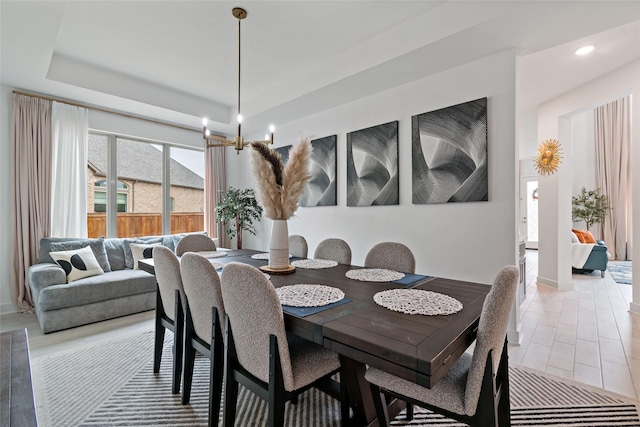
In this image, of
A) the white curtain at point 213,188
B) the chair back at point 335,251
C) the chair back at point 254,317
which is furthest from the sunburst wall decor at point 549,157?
the white curtain at point 213,188

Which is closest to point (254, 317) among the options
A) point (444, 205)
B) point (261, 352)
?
point (261, 352)

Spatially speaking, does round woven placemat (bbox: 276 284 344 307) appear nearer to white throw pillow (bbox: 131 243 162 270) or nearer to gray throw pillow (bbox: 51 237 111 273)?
white throw pillow (bbox: 131 243 162 270)

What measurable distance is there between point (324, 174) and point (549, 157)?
3237mm

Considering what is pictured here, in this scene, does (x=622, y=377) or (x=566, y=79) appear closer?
A: (x=622, y=377)

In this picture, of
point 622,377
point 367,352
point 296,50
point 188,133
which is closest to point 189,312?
point 367,352

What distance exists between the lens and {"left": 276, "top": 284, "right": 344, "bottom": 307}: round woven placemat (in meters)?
1.35

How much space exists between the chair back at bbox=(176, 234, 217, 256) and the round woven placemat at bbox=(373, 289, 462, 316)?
209cm

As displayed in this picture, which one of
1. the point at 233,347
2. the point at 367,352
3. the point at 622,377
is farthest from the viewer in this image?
the point at 622,377

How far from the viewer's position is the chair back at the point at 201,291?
4.78 feet

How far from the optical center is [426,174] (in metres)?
2.98

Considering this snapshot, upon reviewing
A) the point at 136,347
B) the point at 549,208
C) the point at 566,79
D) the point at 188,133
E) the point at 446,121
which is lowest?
the point at 136,347

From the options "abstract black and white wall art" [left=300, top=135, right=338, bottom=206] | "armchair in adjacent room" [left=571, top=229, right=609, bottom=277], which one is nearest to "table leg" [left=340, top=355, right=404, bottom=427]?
"abstract black and white wall art" [left=300, top=135, right=338, bottom=206]

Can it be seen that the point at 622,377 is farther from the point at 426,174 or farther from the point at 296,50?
the point at 296,50

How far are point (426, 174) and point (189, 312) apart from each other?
2.41 meters
